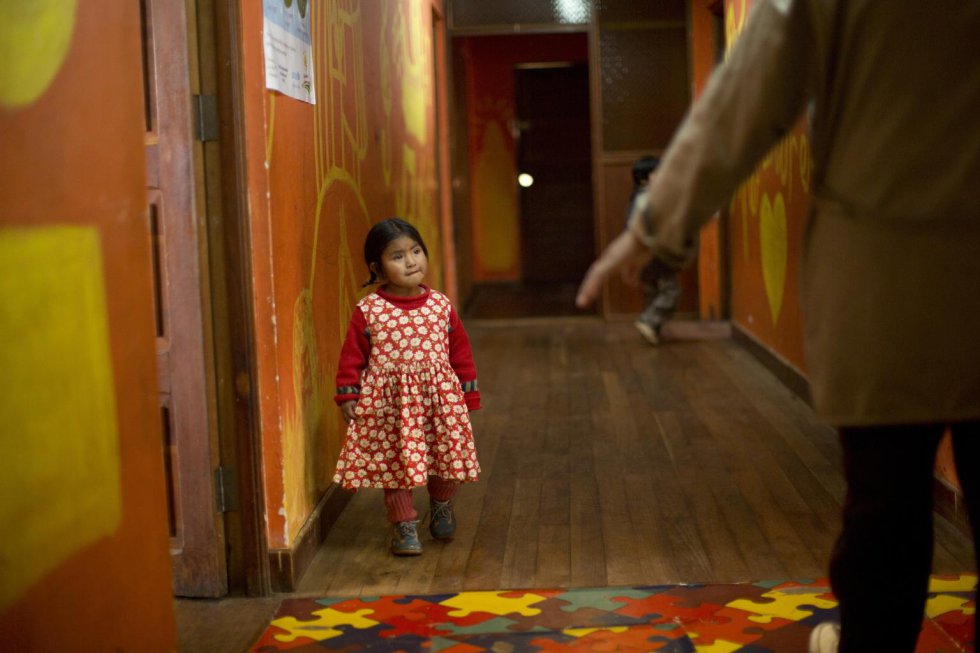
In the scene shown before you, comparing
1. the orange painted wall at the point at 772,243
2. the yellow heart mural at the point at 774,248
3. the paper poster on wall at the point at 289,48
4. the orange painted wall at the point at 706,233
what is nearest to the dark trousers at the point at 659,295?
the orange painted wall at the point at 772,243

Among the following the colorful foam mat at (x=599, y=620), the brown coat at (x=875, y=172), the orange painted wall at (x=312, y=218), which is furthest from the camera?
the orange painted wall at (x=312, y=218)

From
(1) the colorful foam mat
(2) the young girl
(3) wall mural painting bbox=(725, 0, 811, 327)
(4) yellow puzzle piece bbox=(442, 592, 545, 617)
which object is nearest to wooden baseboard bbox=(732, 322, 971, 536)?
(3) wall mural painting bbox=(725, 0, 811, 327)

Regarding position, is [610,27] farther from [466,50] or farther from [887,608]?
[887,608]

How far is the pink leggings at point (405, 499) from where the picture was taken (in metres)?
2.92

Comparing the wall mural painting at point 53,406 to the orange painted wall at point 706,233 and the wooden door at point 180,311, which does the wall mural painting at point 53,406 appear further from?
the orange painted wall at point 706,233

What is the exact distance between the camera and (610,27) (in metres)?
7.35

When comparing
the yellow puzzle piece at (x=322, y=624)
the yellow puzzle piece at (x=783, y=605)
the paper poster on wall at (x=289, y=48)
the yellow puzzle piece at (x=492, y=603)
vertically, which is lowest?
the yellow puzzle piece at (x=322, y=624)

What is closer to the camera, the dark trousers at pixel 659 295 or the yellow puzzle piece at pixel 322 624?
the yellow puzzle piece at pixel 322 624

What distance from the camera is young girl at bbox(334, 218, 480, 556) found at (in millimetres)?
2885

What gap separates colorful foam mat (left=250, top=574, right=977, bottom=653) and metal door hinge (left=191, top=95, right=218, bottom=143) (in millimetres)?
1067

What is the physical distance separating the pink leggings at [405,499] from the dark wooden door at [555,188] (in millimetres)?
7116

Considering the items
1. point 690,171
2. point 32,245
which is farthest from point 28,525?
point 690,171

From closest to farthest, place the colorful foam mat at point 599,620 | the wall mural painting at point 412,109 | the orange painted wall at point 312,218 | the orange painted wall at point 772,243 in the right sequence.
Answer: the colorful foam mat at point 599,620
the orange painted wall at point 312,218
the wall mural painting at point 412,109
the orange painted wall at point 772,243

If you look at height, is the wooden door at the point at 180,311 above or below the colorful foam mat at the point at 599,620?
above
